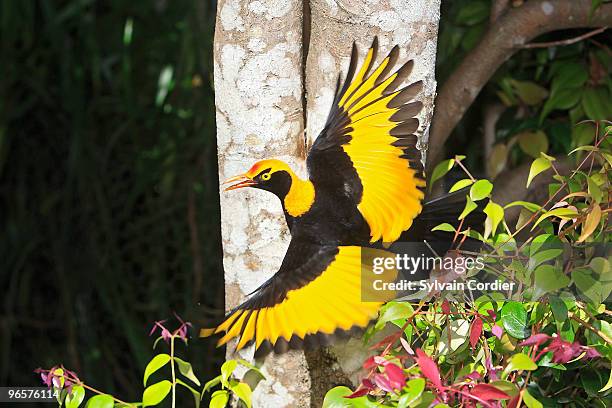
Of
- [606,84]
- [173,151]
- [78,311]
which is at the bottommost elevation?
[78,311]

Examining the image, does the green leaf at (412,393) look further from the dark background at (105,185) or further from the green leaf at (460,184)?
the dark background at (105,185)

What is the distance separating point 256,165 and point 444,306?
0.22m

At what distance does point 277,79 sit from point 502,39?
1.49 feet

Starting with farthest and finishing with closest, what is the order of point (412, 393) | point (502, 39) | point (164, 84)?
point (164, 84)
point (502, 39)
point (412, 393)

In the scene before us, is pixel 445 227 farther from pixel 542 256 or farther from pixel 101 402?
pixel 101 402

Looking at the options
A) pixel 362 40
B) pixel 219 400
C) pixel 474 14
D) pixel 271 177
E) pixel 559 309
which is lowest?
pixel 219 400

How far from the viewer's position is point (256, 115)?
0.79 meters

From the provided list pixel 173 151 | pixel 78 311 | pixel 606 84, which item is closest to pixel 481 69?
pixel 606 84

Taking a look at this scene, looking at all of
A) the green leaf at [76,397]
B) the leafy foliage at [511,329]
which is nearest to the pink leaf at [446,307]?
the leafy foliage at [511,329]

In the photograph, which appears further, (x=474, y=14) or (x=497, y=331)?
(x=474, y=14)

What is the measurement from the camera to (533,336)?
25.6 inches

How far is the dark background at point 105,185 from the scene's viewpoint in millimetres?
1703

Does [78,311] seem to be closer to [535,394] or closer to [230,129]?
[230,129]

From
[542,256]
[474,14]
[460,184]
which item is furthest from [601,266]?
[474,14]
